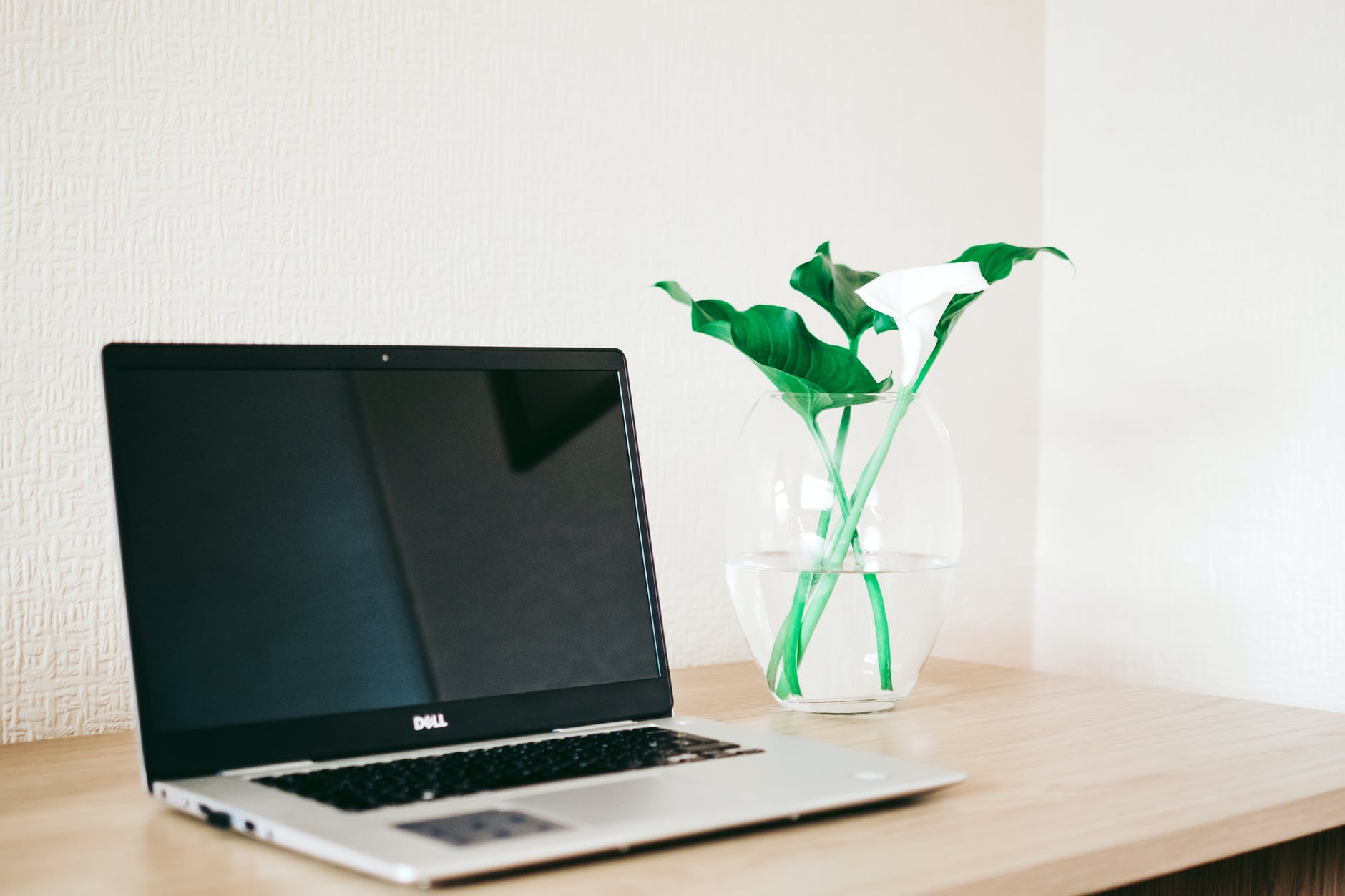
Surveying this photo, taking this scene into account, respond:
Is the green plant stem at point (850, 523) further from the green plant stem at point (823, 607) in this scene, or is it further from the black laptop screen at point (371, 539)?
the black laptop screen at point (371, 539)

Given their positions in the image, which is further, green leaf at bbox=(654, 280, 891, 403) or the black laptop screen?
green leaf at bbox=(654, 280, 891, 403)

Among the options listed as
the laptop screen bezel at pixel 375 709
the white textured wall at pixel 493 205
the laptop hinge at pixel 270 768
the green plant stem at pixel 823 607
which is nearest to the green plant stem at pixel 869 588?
the green plant stem at pixel 823 607

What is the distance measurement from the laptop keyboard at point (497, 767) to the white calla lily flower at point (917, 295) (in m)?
0.30

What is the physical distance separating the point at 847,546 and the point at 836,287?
183 mm

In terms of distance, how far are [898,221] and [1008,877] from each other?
2.79 feet

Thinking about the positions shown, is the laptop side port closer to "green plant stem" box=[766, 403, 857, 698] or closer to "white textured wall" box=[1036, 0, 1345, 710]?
"green plant stem" box=[766, 403, 857, 698]

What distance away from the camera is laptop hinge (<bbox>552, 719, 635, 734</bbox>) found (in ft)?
2.47

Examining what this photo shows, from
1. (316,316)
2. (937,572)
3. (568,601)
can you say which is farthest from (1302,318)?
(316,316)

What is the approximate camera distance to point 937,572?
86 cm

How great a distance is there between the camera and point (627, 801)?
0.57 metres

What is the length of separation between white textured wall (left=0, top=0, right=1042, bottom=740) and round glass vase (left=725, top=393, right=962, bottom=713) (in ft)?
0.76

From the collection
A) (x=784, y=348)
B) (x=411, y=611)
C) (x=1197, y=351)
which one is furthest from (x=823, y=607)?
(x=1197, y=351)

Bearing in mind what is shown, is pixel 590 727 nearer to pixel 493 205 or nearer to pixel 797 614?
pixel 797 614

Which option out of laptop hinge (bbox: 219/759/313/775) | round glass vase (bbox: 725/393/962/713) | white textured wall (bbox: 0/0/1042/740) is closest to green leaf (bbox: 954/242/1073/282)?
round glass vase (bbox: 725/393/962/713)
